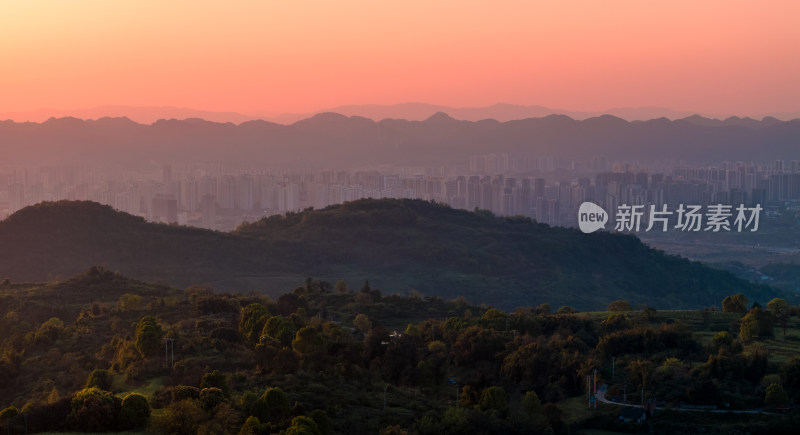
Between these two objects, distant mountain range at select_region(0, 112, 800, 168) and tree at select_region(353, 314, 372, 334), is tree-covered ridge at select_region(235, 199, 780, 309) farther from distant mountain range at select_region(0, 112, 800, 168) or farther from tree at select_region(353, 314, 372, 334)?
distant mountain range at select_region(0, 112, 800, 168)

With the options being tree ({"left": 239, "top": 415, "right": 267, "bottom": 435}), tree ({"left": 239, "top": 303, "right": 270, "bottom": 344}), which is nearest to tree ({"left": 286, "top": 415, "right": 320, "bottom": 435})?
tree ({"left": 239, "top": 415, "right": 267, "bottom": 435})

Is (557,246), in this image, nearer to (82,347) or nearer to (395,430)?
(82,347)

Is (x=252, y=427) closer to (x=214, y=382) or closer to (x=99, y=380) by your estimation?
(x=214, y=382)

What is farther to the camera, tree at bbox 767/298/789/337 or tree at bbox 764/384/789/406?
tree at bbox 767/298/789/337

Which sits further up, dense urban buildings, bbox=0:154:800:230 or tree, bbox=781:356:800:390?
dense urban buildings, bbox=0:154:800:230

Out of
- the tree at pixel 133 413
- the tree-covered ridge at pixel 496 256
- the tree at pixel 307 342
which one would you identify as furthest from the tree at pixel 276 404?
the tree-covered ridge at pixel 496 256

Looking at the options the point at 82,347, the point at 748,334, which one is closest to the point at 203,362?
the point at 82,347
